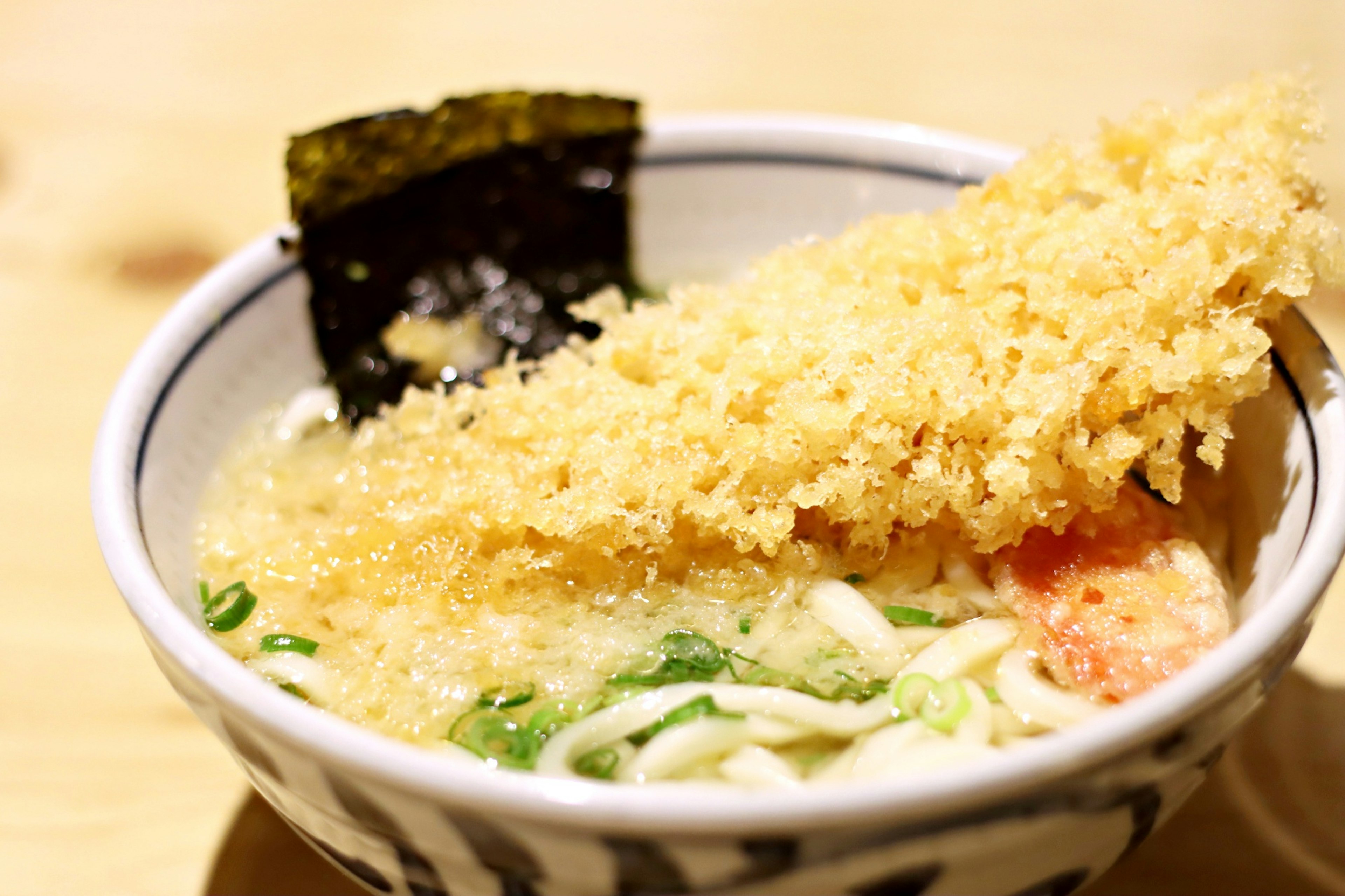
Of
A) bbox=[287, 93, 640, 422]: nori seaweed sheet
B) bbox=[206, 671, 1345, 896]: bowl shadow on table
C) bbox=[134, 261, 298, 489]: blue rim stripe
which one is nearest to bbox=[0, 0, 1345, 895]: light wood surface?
bbox=[206, 671, 1345, 896]: bowl shadow on table

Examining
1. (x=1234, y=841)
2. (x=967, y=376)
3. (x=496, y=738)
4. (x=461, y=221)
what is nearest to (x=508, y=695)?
(x=496, y=738)

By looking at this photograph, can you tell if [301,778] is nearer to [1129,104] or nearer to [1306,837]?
[1306,837]

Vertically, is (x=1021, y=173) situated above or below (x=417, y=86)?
above

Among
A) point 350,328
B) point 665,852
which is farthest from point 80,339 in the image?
point 665,852

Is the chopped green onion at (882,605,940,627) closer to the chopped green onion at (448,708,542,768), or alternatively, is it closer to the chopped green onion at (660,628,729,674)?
the chopped green onion at (660,628,729,674)

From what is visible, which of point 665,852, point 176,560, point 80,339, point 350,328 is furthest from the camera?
point 80,339

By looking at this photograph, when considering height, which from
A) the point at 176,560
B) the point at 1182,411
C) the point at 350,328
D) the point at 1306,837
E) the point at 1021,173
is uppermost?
the point at 1021,173
